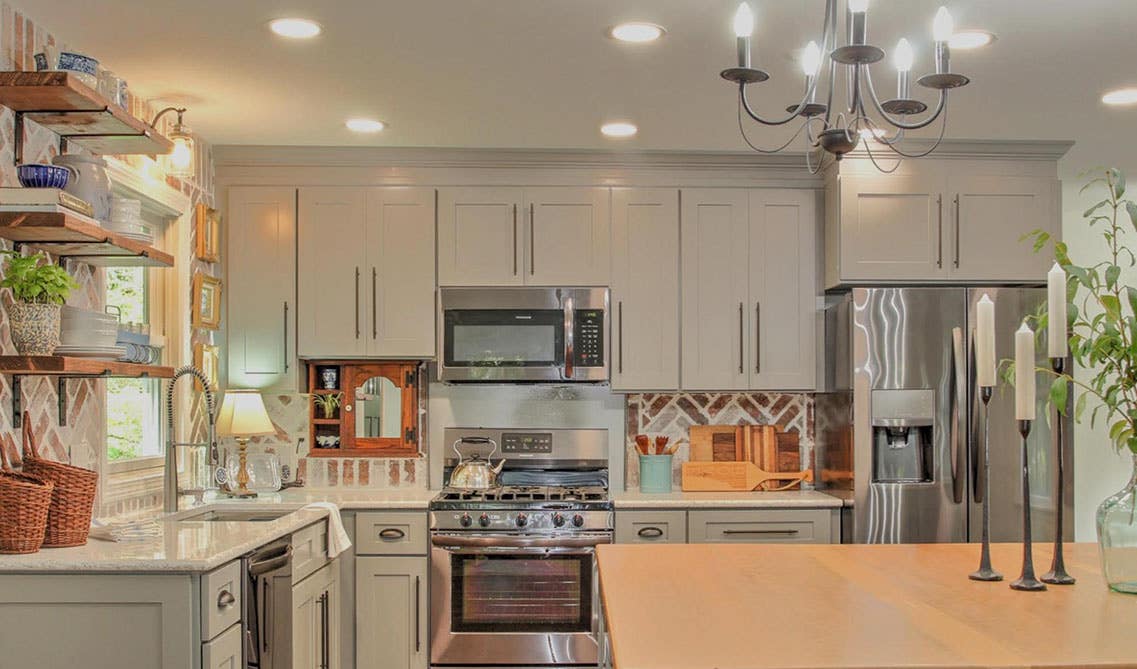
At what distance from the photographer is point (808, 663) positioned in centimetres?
168

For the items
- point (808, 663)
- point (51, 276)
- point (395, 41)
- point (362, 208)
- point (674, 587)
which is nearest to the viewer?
point (808, 663)

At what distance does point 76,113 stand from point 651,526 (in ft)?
8.94

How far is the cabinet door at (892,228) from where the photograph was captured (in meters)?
4.63

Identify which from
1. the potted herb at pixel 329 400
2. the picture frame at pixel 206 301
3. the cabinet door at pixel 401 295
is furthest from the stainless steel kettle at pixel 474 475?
the picture frame at pixel 206 301

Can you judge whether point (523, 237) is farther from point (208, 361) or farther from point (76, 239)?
point (76, 239)

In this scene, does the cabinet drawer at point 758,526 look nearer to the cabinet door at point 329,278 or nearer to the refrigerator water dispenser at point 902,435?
the refrigerator water dispenser at point 902,435

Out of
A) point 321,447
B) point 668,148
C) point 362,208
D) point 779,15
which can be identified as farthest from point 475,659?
point 779,15

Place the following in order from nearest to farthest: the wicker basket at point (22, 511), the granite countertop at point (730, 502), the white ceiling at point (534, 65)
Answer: the wicker basket at point (22, 511) < the white ceiling at point (534, 65) < the granite countertop at point (730, 502)

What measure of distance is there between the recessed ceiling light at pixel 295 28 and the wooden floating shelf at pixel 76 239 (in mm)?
765

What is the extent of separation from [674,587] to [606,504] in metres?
2.22

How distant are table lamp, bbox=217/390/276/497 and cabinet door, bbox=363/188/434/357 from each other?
21.5 inches

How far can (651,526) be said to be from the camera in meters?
4.57

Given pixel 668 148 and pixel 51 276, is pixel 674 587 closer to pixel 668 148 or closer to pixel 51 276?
pixel 51 276

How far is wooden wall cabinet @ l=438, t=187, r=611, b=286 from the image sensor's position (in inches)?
189
